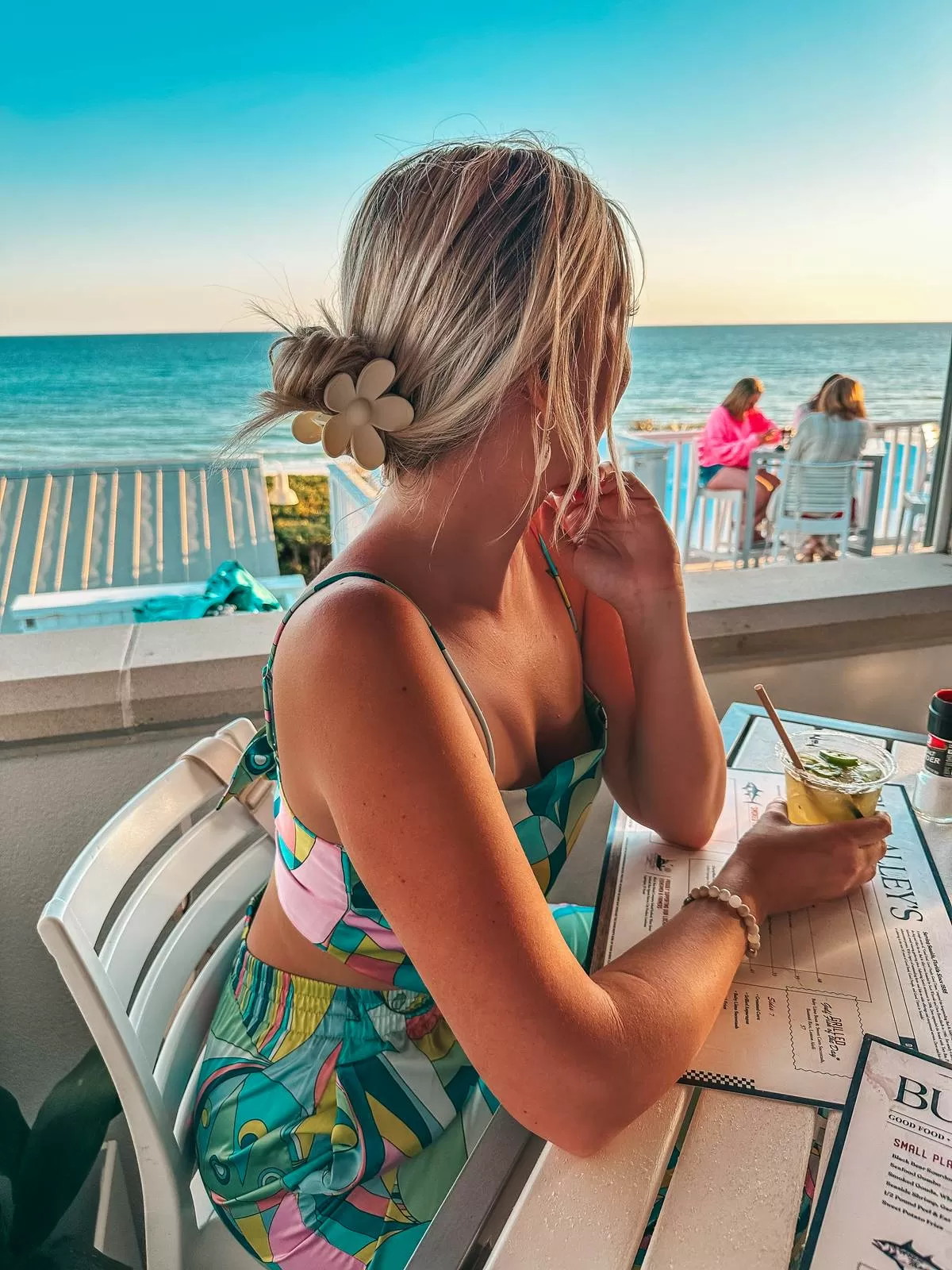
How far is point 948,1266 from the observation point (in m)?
0.47

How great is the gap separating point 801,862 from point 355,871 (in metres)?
0.45

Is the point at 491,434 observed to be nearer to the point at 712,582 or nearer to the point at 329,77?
the point at 712,582

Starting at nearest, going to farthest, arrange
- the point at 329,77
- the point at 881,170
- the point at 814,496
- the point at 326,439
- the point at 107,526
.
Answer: the point at 326,439 → the point at 107,526 → the point at 814,496 → the point at 329,77 → the point at 881,170

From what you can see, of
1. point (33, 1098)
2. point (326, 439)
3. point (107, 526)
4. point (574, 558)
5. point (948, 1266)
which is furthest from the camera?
point (107, 526)

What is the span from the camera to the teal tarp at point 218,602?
2428 mm

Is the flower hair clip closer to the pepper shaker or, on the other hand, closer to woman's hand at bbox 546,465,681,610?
woman's hand at bbox 546,465,681,610

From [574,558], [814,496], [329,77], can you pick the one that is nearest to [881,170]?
→ [329,77]

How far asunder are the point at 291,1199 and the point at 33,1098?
1.10 meters

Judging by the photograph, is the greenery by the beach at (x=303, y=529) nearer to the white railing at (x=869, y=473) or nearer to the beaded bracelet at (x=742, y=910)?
the white railing at (x=869, y=473)

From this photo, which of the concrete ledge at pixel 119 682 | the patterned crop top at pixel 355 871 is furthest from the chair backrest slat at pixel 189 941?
the concrete ledge at pixel 119 682

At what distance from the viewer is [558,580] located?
43.9 inches

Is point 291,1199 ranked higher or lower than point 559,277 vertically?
lower

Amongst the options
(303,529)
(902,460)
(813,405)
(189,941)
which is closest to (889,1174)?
(189,941)

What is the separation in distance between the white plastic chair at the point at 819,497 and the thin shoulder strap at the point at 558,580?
4485mm
